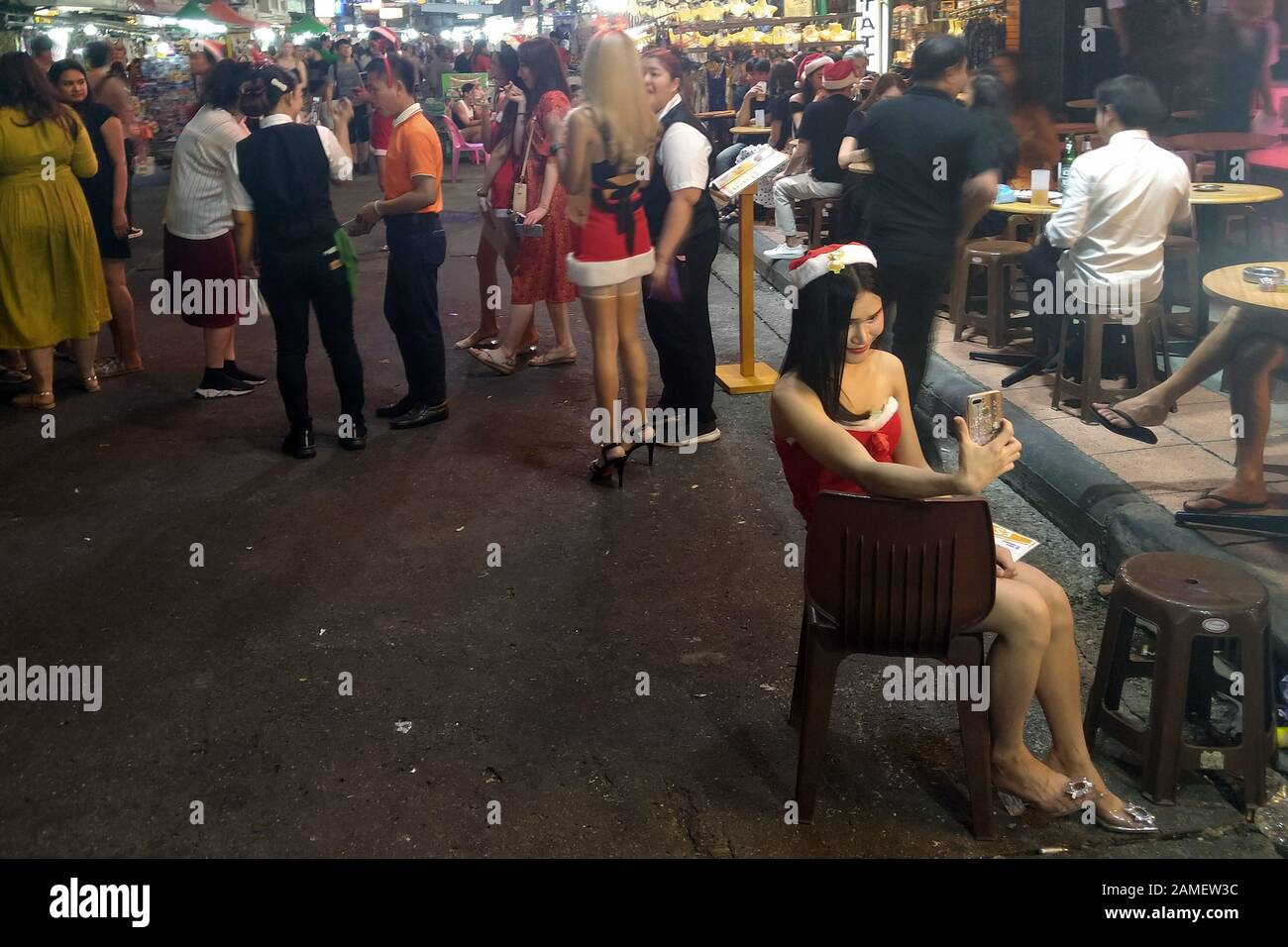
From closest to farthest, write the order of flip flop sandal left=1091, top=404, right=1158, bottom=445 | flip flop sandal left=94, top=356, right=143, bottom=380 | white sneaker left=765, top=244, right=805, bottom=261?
flip flop sandal left=1091, top=404, right=1158, bottom=445, flip flop sandal left=94, top=356, right=143, bottom=380, white sneaker left=765, top=244, right=805, bottom=261

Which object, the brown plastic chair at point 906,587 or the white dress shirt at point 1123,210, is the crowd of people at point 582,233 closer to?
the white dress shirt at point 1123,210

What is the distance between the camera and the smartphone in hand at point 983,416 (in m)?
2.87

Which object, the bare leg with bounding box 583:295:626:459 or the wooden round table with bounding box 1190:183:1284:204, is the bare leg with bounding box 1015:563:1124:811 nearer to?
the bare leg with bounding box 583:295:626:459

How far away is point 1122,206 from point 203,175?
5000 mm

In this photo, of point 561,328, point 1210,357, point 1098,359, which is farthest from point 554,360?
point 1210,357

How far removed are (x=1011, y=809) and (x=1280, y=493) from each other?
248cm

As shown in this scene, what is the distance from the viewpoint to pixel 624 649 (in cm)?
410

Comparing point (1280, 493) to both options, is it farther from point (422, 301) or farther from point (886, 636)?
point (422, 301)

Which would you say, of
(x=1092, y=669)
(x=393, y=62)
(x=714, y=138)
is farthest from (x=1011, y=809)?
(x=714, y=138)

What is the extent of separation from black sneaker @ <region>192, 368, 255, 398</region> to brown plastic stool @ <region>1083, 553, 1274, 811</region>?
5757 mm

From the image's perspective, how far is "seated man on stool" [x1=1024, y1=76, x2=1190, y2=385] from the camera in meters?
5.74

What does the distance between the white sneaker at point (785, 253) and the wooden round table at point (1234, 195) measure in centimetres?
374

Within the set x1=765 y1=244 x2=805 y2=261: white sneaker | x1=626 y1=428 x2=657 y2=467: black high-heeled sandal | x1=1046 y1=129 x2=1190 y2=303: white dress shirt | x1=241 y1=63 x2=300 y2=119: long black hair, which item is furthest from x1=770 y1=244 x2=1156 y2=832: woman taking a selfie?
x1=765 y1=244 x2=805 y2=261: white sneaker
